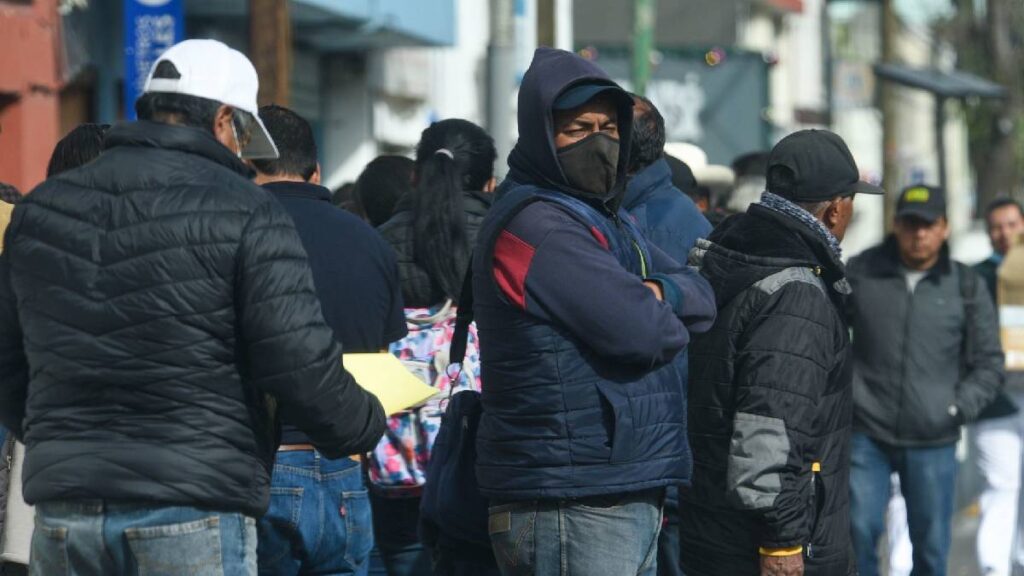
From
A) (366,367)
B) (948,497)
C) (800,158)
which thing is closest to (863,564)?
(948,497)

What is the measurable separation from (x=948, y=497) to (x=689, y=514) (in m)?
3.35

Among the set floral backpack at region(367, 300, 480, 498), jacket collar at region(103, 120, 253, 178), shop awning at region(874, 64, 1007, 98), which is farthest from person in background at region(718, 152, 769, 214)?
shop awning at region(874, 64, 1007, 98)

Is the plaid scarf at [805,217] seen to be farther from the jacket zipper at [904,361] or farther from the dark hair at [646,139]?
the jacket zipper at [904,361]

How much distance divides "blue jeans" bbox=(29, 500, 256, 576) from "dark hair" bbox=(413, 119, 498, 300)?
2.37 m

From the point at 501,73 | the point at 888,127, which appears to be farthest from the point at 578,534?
the point at 888,127

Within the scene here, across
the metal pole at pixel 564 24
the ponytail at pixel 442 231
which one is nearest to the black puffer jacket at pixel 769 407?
the ponytail at pixel 442 231

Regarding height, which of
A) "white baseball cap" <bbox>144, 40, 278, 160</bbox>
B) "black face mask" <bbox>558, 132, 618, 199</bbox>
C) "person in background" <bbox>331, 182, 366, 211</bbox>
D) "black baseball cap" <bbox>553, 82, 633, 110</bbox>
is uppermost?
"white baseball cap" <bbox>144, 40, 278, 160</bbox>

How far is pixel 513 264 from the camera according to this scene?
428 centimetres

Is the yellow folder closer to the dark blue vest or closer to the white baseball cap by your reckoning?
the dark blue vest

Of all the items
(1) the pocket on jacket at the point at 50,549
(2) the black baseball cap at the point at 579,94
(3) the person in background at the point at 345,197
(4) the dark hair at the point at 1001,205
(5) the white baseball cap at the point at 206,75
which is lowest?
(4) the dark hair at the point at 1001,205

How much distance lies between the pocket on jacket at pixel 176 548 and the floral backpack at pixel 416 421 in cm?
219

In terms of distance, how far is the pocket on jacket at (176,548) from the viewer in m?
3.78

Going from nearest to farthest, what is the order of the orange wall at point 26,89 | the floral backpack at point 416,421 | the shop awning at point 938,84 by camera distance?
the floral backpack at point 416,421
the orange wall at point 26,89
the shop awning at point 938,84

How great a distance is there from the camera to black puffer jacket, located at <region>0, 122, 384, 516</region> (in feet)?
12.4
